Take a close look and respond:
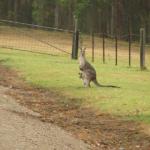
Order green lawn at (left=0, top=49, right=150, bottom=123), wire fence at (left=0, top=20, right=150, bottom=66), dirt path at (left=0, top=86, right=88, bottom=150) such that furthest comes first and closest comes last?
wire fence at (left=0, top=20, right=150, bottom=66) < green lawn at (left=0, top=49, right=150, bottom=123) < dirt path at (left=0, top=86, right=88, bottom=150)

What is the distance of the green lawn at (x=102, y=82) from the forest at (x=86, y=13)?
102ft

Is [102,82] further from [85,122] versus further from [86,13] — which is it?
[86,13]

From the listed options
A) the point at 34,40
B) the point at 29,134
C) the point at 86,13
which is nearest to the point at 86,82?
the point at 29,134

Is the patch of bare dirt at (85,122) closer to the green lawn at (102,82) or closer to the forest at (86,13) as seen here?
the green lawn at (102,82)

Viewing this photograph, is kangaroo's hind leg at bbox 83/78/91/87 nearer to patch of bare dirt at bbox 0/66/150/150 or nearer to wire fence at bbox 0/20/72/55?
patch of bare dirt at bbox 0/66/150/150

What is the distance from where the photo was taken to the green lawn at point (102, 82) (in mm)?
15320

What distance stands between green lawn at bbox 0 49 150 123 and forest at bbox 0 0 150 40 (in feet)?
102

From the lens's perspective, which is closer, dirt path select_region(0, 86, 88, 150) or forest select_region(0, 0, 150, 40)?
dirt path select_region(0, 86, 88, 150)

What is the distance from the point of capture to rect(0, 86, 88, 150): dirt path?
9.88 meters

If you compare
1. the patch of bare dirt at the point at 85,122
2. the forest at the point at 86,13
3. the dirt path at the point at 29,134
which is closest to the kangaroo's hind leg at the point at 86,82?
the patch of bare dirt at the point at 85,122

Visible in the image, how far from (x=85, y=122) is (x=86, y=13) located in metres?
52.3

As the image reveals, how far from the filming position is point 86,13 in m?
65.5

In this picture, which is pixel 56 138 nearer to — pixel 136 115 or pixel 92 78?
pixel 136 115

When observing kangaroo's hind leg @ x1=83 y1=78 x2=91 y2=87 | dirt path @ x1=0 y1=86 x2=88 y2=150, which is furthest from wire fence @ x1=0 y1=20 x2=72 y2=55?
dirt path @ x1=0 y1=86 x2=88 y2=150
